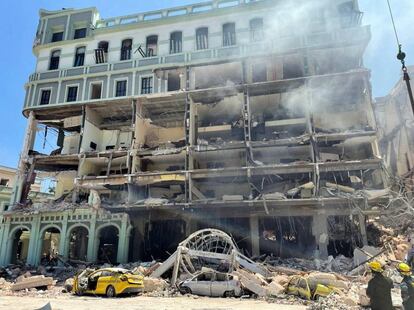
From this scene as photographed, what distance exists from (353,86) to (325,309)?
20976 mm

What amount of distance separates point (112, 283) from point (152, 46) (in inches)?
920

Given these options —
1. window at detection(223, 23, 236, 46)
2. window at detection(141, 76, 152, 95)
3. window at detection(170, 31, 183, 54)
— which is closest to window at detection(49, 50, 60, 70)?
window at detection(141, 76, 152, 95)

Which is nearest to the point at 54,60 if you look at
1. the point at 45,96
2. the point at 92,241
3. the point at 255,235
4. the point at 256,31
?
the point at 45,96

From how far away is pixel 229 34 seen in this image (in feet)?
99.3

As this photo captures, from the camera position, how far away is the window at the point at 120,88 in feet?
101

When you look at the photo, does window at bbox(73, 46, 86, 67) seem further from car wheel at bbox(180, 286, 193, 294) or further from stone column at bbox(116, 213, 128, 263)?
car wheel at bbox(180, 286, 193, 294)

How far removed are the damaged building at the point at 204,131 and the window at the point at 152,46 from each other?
0.92ft

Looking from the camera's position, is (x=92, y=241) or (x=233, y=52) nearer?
(x=92, y=241)

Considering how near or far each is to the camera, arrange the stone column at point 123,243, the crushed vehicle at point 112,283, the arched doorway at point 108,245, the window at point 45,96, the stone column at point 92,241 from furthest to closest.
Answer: the window at point 45,96
the arched doorway at point 108,245
the stone column at point 92,241
the stone column at point 123,243
the crushed vehicle at point 112,283

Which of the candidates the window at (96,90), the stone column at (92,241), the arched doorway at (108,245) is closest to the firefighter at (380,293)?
the stone column at (92,241)

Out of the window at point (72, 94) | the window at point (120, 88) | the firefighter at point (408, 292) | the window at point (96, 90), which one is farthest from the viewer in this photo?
the window at point (72, 94)

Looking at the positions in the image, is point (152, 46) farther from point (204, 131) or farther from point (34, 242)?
point (34, 242)

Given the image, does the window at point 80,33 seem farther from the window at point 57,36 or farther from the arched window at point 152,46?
the arched window at point 152,46

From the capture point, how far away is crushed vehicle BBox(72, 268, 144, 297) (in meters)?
15.2
